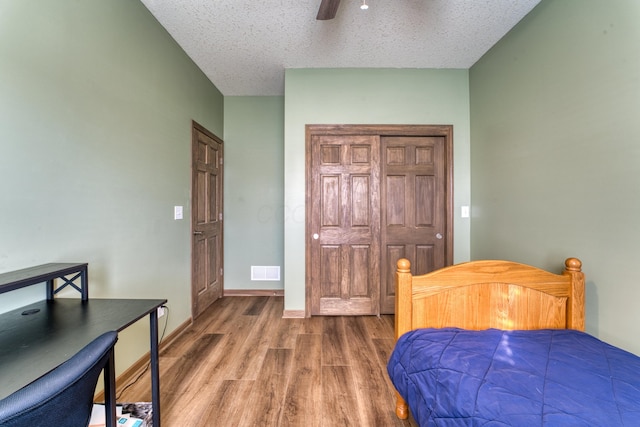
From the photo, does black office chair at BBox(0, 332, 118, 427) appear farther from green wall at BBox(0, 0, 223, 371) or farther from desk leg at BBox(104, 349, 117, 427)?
green wall at BBox(0, 0, 223, 371)

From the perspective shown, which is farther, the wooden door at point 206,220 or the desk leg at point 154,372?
the wooden door at point 206,220

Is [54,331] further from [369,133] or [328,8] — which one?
[369,133]

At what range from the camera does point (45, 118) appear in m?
1.30

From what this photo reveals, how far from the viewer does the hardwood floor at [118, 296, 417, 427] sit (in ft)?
5.01

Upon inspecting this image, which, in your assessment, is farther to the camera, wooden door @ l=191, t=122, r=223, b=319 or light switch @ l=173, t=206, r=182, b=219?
wooden door @ l=191, t=122, r=223, b=319

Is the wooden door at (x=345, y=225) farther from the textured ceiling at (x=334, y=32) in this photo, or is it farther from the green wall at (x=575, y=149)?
the green wall at (x=575, y=149)

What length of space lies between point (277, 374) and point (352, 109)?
256 cm

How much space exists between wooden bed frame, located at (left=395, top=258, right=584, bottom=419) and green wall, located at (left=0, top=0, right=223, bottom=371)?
1792mm

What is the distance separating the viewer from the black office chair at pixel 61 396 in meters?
0.50

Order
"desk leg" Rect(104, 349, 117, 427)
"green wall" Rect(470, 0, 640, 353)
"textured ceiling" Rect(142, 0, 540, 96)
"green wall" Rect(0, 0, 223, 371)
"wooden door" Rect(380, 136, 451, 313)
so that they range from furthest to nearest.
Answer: "wooden door" Rect(380, 136, 451, 313), "textured ceiling" Rect(142, 0, 540, 96), "green wall" Rect(470, 0, 640, 353), "green wall" Rect(0, 0, 223, 371), "desk leg" Rect(104, 349, 117, 427)

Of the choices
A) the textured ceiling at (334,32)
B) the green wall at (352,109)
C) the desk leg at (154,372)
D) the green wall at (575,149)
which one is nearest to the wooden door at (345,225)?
Result: the green wall at (352,109)

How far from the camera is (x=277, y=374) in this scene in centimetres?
190

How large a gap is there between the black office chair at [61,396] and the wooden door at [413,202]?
2589mm

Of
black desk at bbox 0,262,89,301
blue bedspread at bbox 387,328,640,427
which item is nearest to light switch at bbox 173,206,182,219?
black desk at bbox 0,262,89,301
